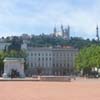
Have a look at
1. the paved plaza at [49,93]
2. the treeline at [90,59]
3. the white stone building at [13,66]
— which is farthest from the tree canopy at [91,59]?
the paved plaza at [49,93]

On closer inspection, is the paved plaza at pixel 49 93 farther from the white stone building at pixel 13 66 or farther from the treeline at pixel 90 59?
the treeline at pixel 90 59

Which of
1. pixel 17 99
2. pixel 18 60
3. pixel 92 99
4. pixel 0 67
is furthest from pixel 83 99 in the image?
→ pixel 0 67

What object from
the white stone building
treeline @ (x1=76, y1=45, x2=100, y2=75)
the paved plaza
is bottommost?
the paved plaza

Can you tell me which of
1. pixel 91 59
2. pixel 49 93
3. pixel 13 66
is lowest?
pixel 49 93

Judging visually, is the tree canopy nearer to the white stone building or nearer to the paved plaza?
the white stone building

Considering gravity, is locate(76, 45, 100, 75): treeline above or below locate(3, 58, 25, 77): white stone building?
above

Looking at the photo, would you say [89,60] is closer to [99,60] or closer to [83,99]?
[99,60]

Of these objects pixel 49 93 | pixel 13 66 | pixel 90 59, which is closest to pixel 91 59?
Answer: pixel 90 59

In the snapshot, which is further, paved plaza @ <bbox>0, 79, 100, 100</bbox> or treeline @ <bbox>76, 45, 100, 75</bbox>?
treeline @ <bbox>76, 45, 100, 75</bbox>

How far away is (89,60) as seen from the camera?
122 m

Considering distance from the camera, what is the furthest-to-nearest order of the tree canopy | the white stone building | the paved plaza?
1. the tree canopy
2. the white stone building
3. the paved plaza

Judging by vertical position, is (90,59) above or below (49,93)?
above

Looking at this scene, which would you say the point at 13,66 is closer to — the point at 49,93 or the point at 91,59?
the point at 91,59

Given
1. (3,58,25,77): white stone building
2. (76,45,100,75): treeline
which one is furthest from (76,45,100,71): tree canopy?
(3,58,25,77): white stone building
